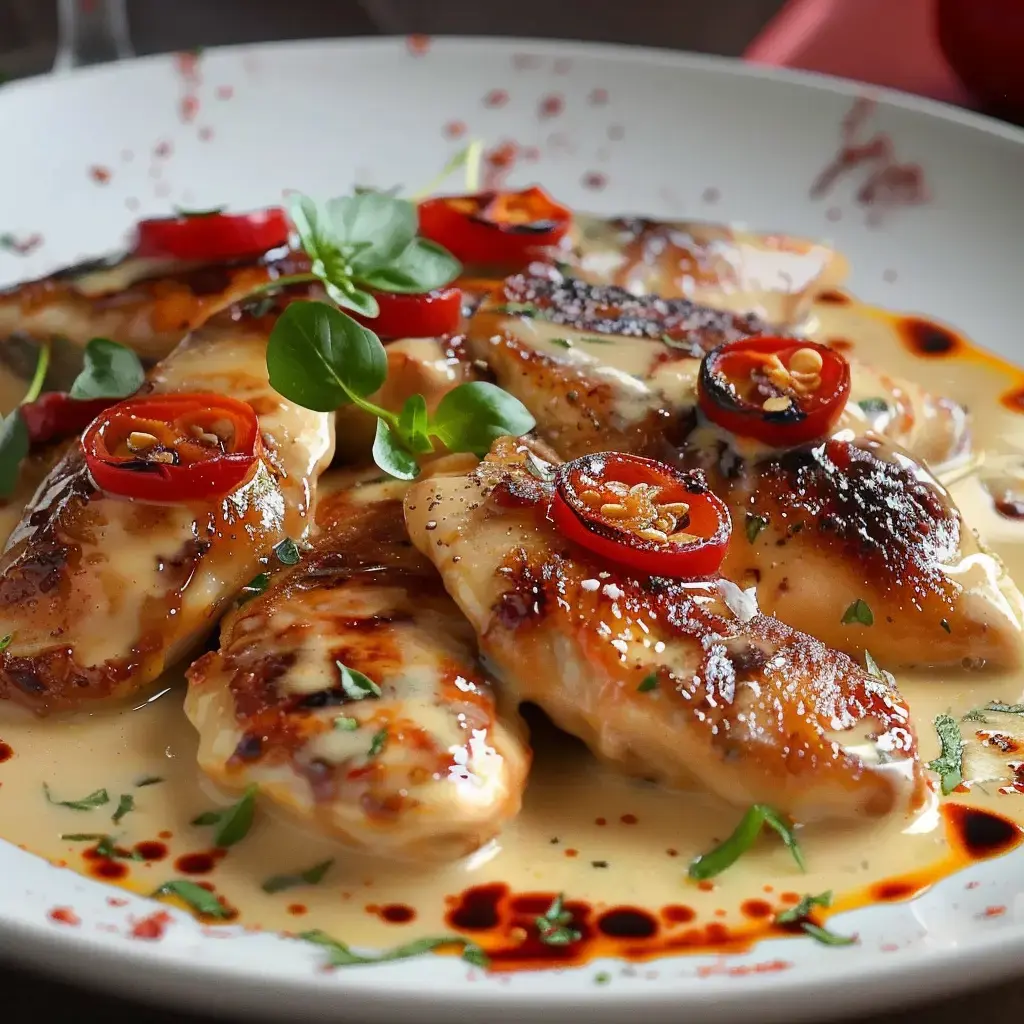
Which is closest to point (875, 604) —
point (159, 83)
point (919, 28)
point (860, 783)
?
point (860, 783)

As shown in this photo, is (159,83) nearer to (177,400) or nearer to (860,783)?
(177,400)

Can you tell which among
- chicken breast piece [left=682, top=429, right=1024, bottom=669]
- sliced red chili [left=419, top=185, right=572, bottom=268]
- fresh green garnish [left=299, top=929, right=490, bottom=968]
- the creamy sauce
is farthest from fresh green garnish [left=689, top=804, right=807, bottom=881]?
sliced red chili [left=419, top=185, right=572, bottom=268]

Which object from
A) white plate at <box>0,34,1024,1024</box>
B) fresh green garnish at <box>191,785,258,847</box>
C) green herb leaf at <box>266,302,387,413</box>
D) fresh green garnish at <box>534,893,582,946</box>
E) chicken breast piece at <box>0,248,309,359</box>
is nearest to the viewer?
fresh green garnish at <box>534,893,582,946</box>

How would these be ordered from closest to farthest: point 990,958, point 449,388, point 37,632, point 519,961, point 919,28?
point 990,958
point 519,961
point 37,632
point 449,388
point 919,28

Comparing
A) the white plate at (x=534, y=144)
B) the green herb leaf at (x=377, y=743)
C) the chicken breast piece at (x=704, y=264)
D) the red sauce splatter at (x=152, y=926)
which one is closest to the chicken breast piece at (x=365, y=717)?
the green herb leaf at (x=377, y=743)

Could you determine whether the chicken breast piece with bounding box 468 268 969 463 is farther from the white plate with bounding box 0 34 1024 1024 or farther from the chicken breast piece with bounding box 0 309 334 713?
the white plate with bounding box 0 34 1024 1024

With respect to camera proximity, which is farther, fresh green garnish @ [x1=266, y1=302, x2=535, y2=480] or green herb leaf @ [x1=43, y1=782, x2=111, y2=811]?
fresh green garnish @ [x1=266, y1=302, x2=535, y2=480]

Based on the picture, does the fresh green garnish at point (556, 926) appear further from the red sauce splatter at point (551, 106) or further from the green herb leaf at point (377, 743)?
the red sauce splatter at point (551, 106)

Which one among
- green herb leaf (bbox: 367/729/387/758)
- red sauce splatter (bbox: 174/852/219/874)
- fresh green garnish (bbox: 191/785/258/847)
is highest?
green herb leaf (bbox: 367/729/387/758)
